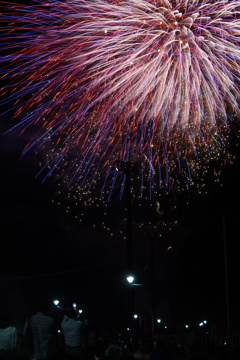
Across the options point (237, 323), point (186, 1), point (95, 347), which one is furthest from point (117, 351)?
point (237, 323)

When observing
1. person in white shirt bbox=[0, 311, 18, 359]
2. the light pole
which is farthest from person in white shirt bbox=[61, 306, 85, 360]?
the light pole

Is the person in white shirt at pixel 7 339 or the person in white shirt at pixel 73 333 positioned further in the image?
the person in white shirt at pixel 73 333

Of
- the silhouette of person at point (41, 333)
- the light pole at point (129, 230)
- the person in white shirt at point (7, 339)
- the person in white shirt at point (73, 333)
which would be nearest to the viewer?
the person in white shirt at point (7, 339)

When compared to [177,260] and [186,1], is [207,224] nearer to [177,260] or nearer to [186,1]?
[177,260]

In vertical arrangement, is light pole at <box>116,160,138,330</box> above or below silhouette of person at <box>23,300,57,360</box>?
above

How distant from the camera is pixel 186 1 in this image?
18703 millimetres

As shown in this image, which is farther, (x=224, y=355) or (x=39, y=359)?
(x=224, y=355)

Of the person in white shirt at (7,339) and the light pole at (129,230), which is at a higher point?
the light pole at (129,230)

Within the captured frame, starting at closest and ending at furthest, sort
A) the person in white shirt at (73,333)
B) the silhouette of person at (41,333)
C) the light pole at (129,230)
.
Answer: the silhouette of person at (41,333), the person in white shirt at (73,333), the light pole at (129,230)

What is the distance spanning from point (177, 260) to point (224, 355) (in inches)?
1182

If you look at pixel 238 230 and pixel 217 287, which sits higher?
pixel 238 230

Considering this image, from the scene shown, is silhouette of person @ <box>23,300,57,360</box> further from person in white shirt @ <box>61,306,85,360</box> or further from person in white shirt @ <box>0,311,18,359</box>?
person in white shirt @ <box>61,306,85,360</box>

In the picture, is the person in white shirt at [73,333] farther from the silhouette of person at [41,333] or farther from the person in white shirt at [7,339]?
the person in white shirt at [7,339]

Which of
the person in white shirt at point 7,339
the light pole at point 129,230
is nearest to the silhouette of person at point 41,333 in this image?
the person in white shirt at point 7,339
